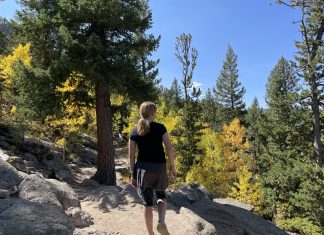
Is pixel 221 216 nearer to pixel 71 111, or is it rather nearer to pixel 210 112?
pixel 71 111

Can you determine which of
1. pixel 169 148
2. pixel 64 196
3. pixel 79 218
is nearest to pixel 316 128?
pixel 64 196

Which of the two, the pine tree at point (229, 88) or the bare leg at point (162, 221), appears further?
the pine tree at point (229, 88)

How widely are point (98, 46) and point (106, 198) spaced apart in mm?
4825

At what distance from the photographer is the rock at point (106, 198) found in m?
9.14

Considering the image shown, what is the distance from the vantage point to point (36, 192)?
21.6ft

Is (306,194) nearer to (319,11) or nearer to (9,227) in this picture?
(319,11)

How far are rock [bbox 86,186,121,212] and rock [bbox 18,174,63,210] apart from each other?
238 cm

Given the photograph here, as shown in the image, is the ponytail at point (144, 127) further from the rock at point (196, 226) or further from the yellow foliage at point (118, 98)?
the yellow foliage at point (118, 98)

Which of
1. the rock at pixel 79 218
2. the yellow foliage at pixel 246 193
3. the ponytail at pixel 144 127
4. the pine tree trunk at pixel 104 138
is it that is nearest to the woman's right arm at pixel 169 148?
the ponytail at pixel 144 127

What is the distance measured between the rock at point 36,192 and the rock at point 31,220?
166 centimetres

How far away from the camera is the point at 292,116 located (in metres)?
23.0

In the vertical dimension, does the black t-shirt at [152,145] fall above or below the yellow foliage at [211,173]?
above

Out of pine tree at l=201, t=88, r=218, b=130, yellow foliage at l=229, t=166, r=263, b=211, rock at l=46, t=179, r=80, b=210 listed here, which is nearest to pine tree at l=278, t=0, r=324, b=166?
yellow foliage at l=229, t=166, r=263, b=211

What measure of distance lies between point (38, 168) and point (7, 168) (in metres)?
6.12
